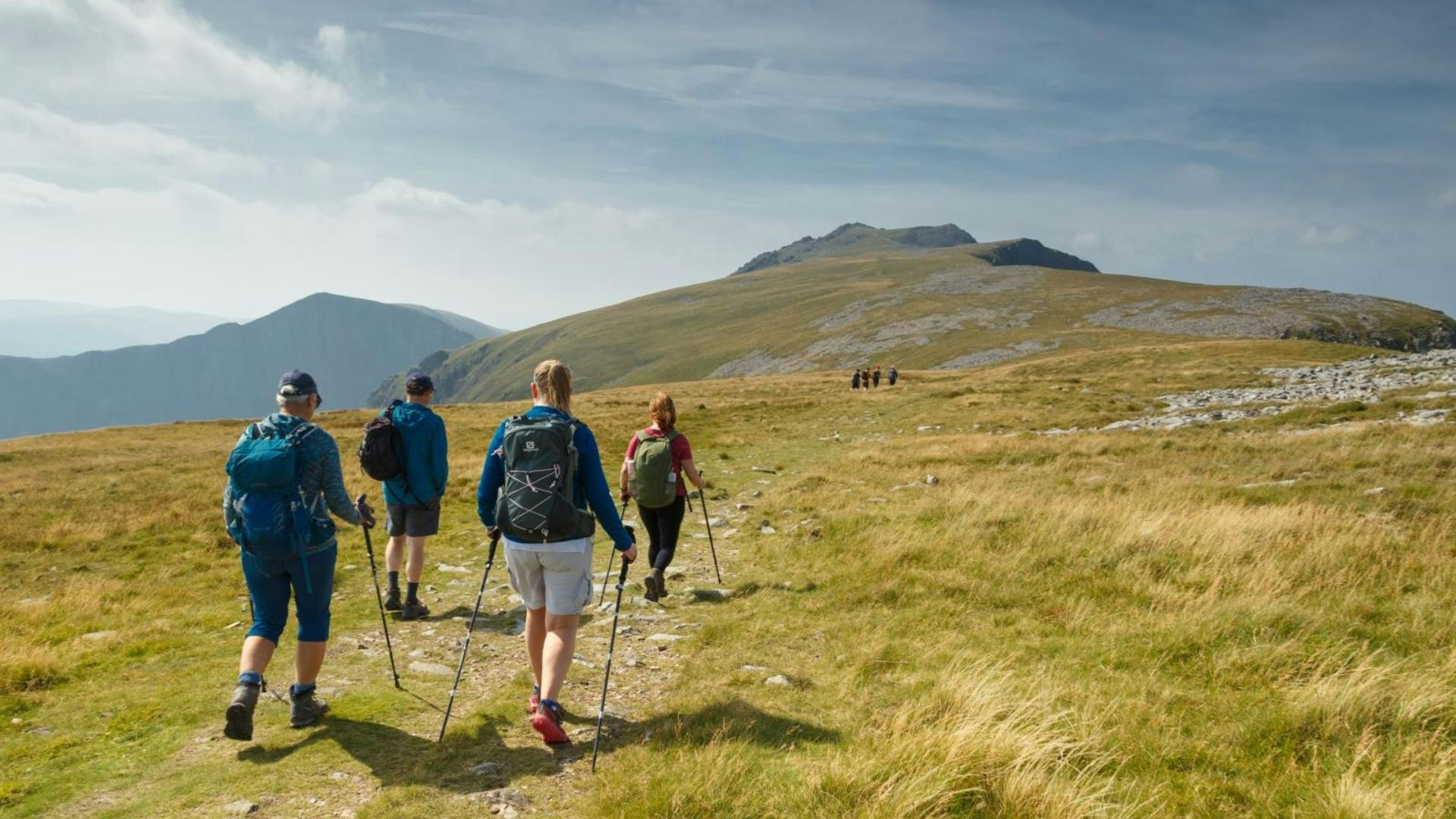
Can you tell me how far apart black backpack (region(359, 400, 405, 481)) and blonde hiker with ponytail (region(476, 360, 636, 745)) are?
13.5 feet

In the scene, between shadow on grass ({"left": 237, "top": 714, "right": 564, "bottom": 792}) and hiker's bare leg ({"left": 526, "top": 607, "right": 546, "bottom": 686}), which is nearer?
shadow on grass ({"left": 237, "top": 714, "right": 564, "bottom": 792})

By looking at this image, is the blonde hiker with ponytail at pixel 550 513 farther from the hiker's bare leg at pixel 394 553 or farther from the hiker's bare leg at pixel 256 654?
the hiker's bare leg at pixel 394 553

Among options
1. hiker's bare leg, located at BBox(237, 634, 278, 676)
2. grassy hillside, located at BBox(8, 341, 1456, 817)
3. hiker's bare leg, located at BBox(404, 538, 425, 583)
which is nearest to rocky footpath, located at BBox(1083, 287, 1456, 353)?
grassy hillside, located at BBox(8, 341, 1456, 817)

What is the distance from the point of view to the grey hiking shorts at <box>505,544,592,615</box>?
21.3 feet

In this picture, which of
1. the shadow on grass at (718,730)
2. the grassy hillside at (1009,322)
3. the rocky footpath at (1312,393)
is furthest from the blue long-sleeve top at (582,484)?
the grassy hillside at (1009,322)

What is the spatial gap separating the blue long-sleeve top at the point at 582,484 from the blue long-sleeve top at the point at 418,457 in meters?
3.89

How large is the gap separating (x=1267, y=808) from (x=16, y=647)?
12920 mm

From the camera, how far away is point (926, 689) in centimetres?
700

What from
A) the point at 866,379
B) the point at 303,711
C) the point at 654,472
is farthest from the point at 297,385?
the point at 866,379

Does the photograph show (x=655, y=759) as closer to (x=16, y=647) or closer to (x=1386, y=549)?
(x=16, y=647)

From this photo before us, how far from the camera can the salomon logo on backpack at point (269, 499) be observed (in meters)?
6.57

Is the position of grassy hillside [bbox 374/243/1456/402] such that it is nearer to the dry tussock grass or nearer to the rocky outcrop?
the rocky outcrop

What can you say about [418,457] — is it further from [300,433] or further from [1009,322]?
[1009,322]

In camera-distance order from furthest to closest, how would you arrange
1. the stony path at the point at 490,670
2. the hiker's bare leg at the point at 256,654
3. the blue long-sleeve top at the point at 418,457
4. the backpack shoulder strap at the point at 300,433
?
the blue long-sleeve top at the point at 418,457 < the backpack shoulder strap at the point at 300,433 < the hiker's bare leg at the point at 256,654 < the stony path at the point at 490,670
